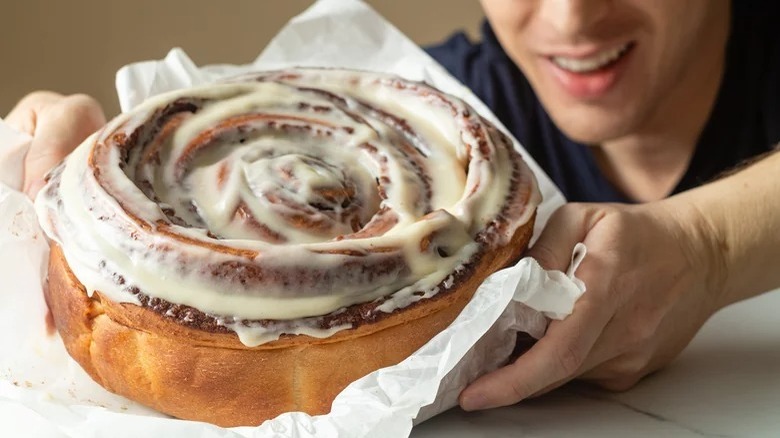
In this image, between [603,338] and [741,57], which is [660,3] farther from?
[603,338]

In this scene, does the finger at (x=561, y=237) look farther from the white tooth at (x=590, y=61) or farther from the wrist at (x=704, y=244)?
the white tooth at (x=590, y=61)

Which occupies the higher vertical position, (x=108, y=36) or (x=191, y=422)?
(x=191, y=422)

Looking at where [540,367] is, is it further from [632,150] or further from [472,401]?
[632,150]

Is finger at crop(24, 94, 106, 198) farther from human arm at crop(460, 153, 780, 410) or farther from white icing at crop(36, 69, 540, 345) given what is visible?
human arm at crop(460, 153, 780, 410)

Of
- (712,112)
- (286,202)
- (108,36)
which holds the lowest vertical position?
(108,36)

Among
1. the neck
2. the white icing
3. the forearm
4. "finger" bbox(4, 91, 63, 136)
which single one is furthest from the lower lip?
"finger" bbox(4, 91, 63, 136)

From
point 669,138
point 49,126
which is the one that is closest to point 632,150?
point 669,138

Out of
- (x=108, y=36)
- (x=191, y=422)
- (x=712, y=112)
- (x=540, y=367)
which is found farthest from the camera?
(x=108, y=36)
